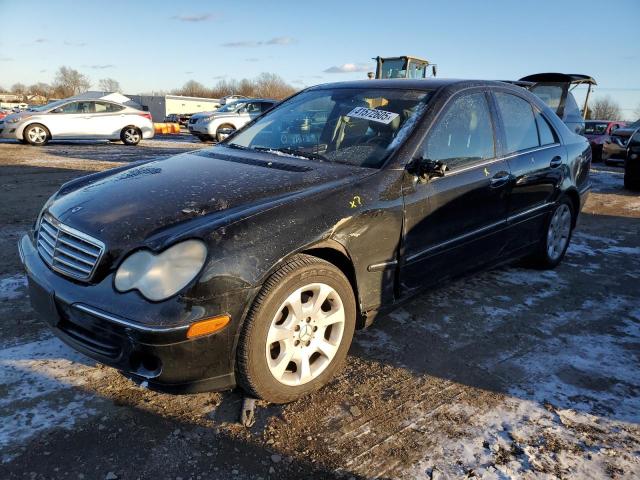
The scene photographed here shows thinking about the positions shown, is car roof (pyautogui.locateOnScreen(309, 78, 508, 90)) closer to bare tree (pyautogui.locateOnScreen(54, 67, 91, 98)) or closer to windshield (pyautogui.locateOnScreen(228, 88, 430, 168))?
windshield (pyautogui.locateOnScreen(228, 88, 430, 168))

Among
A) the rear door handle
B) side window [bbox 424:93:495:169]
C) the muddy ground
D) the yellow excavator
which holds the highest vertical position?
the yellow excavator

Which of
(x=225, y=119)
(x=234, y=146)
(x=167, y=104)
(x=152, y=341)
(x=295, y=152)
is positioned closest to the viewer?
(x=152, y=341)

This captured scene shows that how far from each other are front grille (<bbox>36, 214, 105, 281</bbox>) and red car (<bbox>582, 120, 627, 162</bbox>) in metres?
16.9

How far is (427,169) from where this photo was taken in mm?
2859

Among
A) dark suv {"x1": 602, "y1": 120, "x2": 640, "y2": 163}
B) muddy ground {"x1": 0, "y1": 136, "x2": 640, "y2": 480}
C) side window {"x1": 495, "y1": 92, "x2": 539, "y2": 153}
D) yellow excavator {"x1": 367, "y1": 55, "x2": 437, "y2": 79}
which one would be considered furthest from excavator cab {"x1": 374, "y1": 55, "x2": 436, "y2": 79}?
muddy ground {"x1": 0, "y1": 136, "x2": 640, "y2": 480}

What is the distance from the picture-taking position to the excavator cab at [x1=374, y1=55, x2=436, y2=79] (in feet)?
49.0

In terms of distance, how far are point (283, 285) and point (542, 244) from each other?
116 inches

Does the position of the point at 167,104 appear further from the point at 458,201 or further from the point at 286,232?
the point at 286,232

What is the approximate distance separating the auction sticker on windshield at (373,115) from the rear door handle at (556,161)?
1725 millimetres

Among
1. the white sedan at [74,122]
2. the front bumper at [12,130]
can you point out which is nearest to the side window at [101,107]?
the white sedan at [74,122]

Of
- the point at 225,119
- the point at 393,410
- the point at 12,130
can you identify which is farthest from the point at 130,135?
the point at 393,410

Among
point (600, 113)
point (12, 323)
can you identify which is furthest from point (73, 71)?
point (12, 323)

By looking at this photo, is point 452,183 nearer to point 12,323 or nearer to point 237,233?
point 237,233

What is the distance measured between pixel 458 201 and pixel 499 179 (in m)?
0.52
